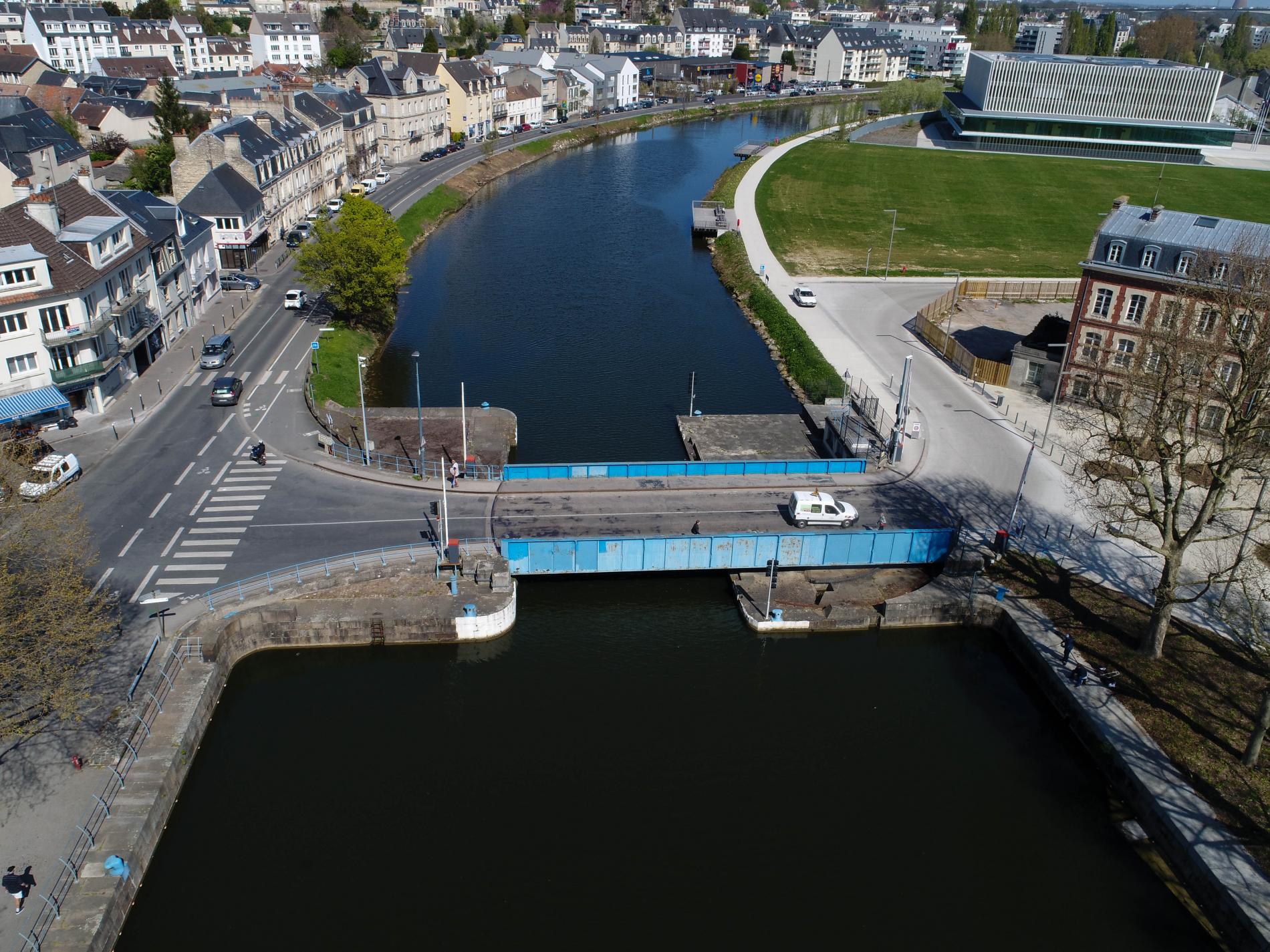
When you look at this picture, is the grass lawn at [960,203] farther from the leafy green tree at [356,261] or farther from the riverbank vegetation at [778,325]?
the leafy green tree at [356,261]

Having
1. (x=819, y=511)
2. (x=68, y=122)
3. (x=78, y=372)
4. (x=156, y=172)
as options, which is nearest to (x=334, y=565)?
(x=819, y=511)

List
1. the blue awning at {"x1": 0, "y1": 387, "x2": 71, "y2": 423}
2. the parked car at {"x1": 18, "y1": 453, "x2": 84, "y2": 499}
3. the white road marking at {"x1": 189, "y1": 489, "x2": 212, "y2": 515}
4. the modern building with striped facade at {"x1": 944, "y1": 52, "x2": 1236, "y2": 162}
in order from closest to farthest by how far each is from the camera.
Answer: the parked car at {"x1": 18, "y1": 453, "x2": 84, "y2": 499}
the white road marking at {"x1": 189, "y1": 489, "x2": 212, "y2": 515}
the blue awning at {"x1": 0, "y1": 387, "x2": 71, "y2": 423}
the modern building with striped facade at {"x1": 944, "y1": 52, "x2": 1236, "y2": 162}

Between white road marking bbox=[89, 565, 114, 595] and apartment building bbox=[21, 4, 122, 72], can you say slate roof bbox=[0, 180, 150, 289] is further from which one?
apartment building bbox=[21, 4, 122, 72]

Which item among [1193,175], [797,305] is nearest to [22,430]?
[797,305]

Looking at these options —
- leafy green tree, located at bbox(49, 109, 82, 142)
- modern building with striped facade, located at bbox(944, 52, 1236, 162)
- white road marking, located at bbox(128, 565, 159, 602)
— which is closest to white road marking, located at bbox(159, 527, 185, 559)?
white road marking, located at bbox(128, 565, 159, 602)

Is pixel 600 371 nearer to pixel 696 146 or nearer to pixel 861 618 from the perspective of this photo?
pixel 861 618

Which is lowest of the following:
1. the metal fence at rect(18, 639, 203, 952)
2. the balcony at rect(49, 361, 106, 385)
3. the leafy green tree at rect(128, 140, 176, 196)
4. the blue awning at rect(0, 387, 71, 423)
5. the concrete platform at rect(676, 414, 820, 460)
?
the metal fence at rect(18, 639, 203, 952)
